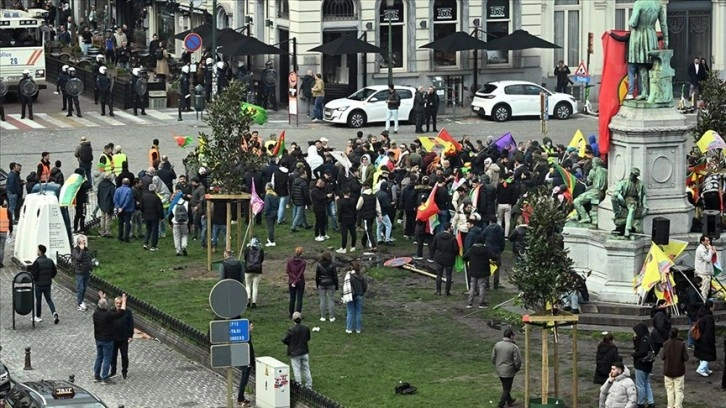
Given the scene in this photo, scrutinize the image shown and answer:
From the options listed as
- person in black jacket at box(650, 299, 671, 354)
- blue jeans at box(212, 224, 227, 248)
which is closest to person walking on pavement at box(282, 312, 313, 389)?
person in black jacket at box(650, 299, 671, 354)

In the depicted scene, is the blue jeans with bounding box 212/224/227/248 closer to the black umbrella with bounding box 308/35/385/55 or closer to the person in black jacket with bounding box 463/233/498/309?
the person in black jacket with bounding box 463/233/498/309

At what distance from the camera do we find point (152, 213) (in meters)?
41.8

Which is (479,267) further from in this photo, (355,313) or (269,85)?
(269,85)

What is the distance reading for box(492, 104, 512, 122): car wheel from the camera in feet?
197

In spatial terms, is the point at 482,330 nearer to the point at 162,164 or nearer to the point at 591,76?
the point at 162,164

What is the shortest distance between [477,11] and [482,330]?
1197 inches

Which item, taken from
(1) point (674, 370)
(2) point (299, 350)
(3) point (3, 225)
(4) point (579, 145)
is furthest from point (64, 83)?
(1) point (674, 370)

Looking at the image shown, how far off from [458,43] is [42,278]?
28410mm

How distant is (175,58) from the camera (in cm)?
7344

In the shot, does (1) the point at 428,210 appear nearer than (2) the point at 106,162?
Yes

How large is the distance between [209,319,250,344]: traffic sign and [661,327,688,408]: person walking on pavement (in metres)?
6.06

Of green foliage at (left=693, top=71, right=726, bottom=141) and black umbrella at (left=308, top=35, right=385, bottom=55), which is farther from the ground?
black umbrella at (left=308, top=35, right=385, bottom=55)

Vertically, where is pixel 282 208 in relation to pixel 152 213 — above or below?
A: below

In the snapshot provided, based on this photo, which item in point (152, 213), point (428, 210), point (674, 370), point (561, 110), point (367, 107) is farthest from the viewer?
point (561, 110)
